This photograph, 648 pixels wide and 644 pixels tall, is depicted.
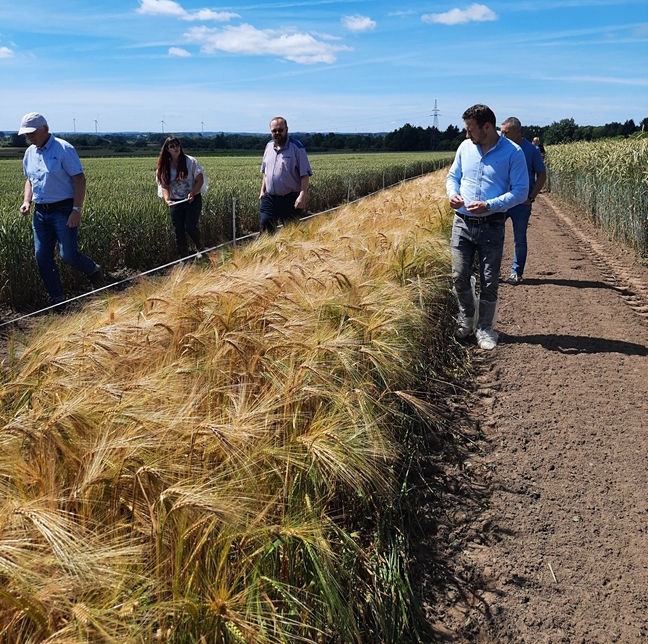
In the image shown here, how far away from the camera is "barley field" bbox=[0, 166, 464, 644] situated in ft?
4.75

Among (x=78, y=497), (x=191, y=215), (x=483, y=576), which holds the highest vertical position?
(x=191, y=215)

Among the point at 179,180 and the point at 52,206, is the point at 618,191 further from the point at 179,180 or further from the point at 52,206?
the point at 52,206

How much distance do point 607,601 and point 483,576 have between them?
46 cm

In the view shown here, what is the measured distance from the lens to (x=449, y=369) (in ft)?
14.8

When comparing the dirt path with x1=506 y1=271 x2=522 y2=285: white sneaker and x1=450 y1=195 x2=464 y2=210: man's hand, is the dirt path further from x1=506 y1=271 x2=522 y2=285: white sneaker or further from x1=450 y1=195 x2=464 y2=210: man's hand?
x1=506 y1=271 x2=522 y2=285: white sneaker

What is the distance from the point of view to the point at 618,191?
11734 mm

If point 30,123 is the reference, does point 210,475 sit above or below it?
below

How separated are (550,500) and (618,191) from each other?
10.5 metres

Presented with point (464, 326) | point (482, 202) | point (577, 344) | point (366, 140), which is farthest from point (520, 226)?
point (366, 140)

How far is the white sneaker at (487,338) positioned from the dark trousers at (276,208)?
2879mm

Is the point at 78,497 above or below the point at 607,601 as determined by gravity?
above

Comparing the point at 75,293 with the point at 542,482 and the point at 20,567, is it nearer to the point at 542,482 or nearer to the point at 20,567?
the point at 542,482

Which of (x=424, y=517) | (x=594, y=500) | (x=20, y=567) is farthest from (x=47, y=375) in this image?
(x=594, y=500)

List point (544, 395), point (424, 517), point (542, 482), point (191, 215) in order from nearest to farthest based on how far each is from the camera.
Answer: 1. point (424, 517)
2. point (542, 482)
3. point (544, 395)
4. point (191, 215)
